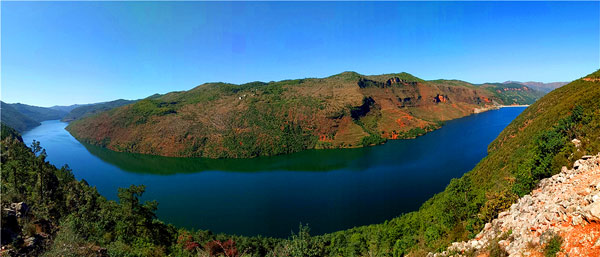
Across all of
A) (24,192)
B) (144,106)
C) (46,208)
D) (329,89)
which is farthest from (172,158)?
(329,89)

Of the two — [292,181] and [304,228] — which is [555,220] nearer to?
[304,228]

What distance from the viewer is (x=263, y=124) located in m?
127

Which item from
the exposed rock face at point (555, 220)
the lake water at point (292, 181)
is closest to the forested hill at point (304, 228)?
the exposed rock face at point (555, 220)

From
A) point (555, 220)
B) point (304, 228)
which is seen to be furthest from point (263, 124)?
point (555, 220)

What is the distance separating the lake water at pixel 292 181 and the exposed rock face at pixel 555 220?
33.0 meters

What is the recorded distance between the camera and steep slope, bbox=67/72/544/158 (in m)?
116

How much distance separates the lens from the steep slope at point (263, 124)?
379 feet

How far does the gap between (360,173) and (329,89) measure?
10000 centimetres

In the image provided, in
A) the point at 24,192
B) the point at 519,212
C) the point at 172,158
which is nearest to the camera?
the point at 519,212

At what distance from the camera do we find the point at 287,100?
494 ft

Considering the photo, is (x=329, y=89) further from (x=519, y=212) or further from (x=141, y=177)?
(x=519, y=212)

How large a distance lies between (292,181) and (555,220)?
210 feet

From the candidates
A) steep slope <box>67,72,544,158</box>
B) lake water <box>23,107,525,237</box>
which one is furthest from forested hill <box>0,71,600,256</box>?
steep slope <box>67,72,544,158</box>

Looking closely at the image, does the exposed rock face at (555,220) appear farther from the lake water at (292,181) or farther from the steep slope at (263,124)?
Answer: the steep slope at (263,124)
